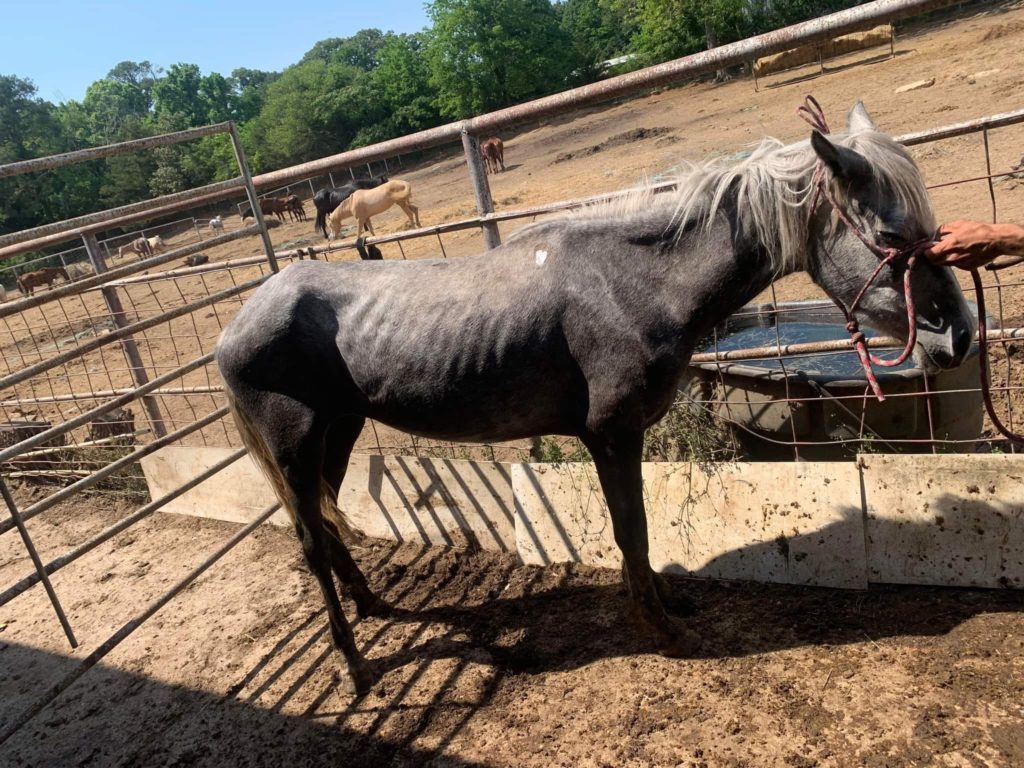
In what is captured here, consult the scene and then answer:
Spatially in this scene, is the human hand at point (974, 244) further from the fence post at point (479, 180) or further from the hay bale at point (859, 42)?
the hay bale at point (859, 42)

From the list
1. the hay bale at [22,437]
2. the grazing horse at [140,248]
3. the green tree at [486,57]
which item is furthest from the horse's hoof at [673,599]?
the green tree at [486,57]

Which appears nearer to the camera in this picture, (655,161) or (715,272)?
(715,272)

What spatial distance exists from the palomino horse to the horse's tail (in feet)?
0.07

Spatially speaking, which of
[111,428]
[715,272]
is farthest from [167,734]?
[111,428]

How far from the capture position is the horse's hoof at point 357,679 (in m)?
2.97

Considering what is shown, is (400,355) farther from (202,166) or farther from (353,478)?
(202,166)

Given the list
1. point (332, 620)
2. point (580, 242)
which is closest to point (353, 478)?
point (332, 620)

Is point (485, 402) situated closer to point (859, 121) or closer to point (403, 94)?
point (859, 121)

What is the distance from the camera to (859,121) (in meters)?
2.29

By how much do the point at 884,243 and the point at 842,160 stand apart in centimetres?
31

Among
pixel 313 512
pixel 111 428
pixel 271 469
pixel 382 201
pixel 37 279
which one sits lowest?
pixel 111 428

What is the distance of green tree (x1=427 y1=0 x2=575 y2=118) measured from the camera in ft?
112

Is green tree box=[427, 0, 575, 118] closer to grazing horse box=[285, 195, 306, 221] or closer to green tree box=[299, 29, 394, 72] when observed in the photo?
grazing horse box=[285, 195, 306, 221]

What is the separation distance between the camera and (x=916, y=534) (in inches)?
111
